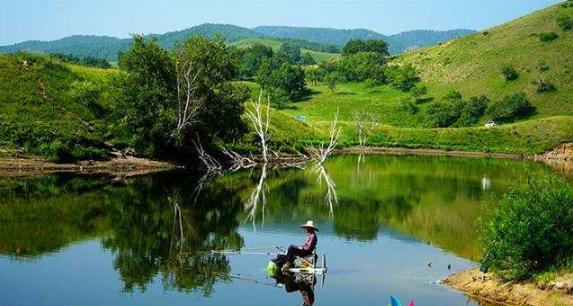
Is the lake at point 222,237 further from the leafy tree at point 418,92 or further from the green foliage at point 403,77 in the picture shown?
the green foliage at point 403,77

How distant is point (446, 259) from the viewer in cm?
3634

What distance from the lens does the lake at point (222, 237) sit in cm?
2792

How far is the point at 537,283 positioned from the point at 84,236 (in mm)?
22329

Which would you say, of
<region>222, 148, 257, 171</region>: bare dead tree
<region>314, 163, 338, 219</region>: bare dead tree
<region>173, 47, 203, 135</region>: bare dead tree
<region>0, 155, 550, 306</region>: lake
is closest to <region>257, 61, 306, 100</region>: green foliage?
<region>314, 163, 338, 219</region>: bare dead tree

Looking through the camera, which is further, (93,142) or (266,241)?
(93,142)

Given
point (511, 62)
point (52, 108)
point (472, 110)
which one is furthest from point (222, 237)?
point (511, 62)

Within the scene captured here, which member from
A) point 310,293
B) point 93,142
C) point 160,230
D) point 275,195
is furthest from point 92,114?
point 310,293

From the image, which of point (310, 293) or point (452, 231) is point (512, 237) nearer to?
point (310, 293)

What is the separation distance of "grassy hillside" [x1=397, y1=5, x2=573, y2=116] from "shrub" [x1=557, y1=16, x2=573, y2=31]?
1.02 metres

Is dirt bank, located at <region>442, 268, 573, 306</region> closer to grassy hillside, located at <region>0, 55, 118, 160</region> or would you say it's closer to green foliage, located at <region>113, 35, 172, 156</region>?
green foliage, located at <region>113, 35, 172, 156</region>

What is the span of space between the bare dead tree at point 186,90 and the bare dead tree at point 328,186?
1494 centimetres

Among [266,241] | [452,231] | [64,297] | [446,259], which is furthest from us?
[452,231]

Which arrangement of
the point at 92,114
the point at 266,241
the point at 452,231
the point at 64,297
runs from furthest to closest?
the point at 92,114
the point at 452,231
the point at 266,241
the point at 64,297

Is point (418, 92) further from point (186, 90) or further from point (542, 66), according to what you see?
point (186, 90)
